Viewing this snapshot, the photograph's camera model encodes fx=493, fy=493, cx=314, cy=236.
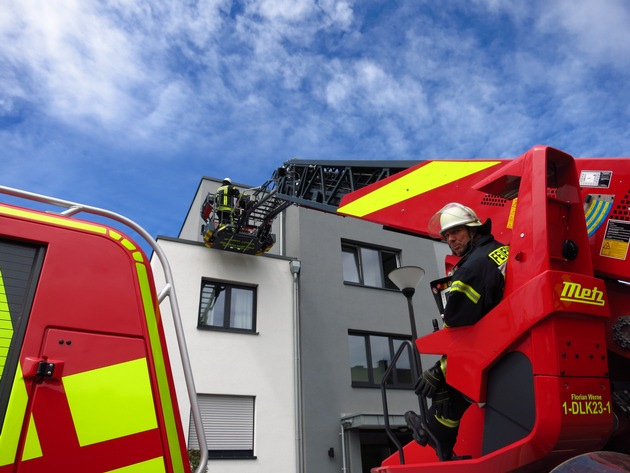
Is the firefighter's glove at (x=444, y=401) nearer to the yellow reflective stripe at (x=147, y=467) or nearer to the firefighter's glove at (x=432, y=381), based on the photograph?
the firefighter's glove at (x=432, y=381)

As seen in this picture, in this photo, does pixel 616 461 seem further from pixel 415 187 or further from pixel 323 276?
pixel 323 276

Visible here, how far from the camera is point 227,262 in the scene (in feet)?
46.8

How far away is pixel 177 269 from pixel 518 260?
1175cm

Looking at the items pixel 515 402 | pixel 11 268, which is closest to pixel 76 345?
pixel 11 268

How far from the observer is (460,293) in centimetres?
282

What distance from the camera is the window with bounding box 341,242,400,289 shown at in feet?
53.5

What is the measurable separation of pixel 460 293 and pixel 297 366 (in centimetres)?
1118

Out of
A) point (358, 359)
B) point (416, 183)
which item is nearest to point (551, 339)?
point (416, 183)

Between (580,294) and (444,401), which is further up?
(580,294)

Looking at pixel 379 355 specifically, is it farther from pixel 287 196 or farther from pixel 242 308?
pixel 287 196

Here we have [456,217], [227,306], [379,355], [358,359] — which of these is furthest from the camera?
[379,355]

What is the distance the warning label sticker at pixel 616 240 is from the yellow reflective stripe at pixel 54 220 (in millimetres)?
2688

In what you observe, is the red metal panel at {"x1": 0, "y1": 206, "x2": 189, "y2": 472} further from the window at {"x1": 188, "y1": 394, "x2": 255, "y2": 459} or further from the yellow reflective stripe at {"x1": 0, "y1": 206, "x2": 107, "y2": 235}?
the window at {"x1": 188, "y1": 394, "x2": 255, "y2": 459}

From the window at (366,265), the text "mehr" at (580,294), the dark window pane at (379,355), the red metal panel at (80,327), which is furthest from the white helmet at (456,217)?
the window at (366,265)
